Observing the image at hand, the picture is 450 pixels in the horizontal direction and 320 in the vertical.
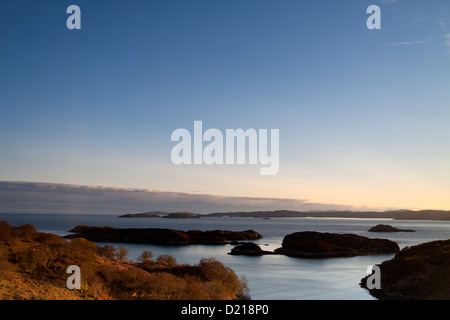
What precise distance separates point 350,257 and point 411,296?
5326cm

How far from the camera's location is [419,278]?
1513 inches

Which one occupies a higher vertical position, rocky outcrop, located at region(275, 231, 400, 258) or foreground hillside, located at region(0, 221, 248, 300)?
foreground hillside, located at region(0, 221, 248, 300)

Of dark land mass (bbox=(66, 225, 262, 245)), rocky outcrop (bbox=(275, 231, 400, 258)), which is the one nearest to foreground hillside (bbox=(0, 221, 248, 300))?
rocky outcrop (bbox=(275, 231, 400, 258))

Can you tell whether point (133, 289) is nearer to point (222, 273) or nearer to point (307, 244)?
point (222, 273)

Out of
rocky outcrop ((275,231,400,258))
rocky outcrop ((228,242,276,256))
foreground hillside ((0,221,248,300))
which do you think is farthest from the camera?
rocky outcrop ((275,231,400,258))

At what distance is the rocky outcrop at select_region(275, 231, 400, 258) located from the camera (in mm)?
92062

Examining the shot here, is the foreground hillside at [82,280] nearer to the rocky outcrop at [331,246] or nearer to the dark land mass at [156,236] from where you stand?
the rocky outcrop at [331,246]

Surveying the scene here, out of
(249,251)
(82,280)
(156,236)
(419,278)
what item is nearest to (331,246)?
(249,251)

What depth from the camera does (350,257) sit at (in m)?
86.9

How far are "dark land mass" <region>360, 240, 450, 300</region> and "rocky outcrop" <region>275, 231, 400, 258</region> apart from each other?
149 ft

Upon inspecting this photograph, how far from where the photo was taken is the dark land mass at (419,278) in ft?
116

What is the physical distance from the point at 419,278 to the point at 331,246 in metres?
59.9

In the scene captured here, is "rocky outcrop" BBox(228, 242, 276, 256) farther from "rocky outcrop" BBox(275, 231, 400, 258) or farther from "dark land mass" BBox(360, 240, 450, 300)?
"dark land mass" BBox(360, 240, 450, 300)
